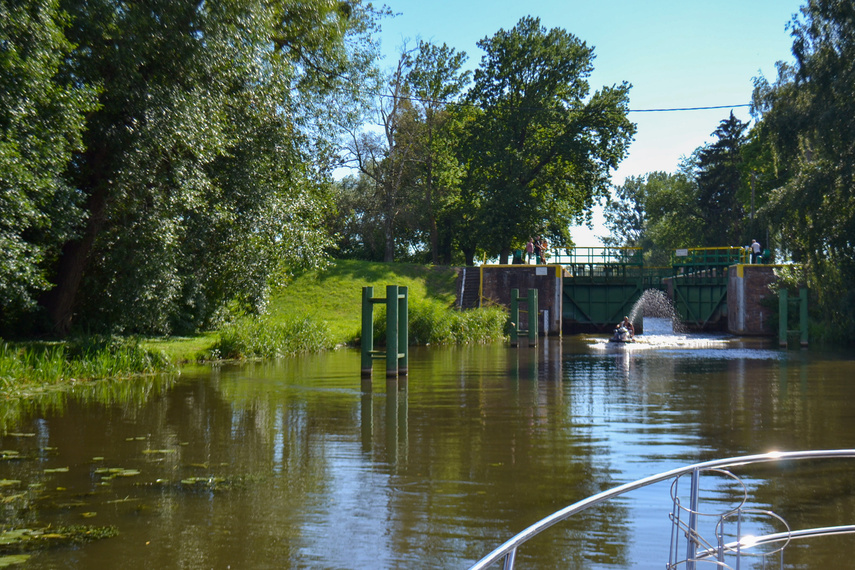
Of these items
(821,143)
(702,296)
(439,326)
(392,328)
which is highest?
(821,143)

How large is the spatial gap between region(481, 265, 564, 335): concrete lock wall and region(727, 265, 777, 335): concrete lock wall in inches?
304

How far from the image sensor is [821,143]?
24172 mm

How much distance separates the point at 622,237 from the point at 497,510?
319 feet

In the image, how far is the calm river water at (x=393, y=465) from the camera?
5340mm

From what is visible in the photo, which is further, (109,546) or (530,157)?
(530,157)

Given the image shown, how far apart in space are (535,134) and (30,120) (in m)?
36.6

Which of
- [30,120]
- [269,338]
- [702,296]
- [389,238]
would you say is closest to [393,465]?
[30,120]

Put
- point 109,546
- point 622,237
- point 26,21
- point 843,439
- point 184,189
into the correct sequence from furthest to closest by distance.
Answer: point 622,237 < point 184,189 < point 26,21 < point 843,439 < point 109,546

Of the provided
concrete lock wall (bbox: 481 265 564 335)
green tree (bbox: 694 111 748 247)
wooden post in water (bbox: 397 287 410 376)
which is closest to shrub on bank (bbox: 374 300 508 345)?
concrete lock wall (bbox: 481 265 564 335)

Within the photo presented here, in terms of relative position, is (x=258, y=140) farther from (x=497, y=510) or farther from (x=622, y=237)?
(x=622, y=237)

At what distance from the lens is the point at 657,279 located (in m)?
38.1

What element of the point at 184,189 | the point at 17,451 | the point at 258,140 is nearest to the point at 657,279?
the point at 258,140

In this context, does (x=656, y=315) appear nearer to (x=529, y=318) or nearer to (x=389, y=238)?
(x=529, y=318)

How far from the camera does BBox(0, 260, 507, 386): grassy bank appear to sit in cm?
1463
